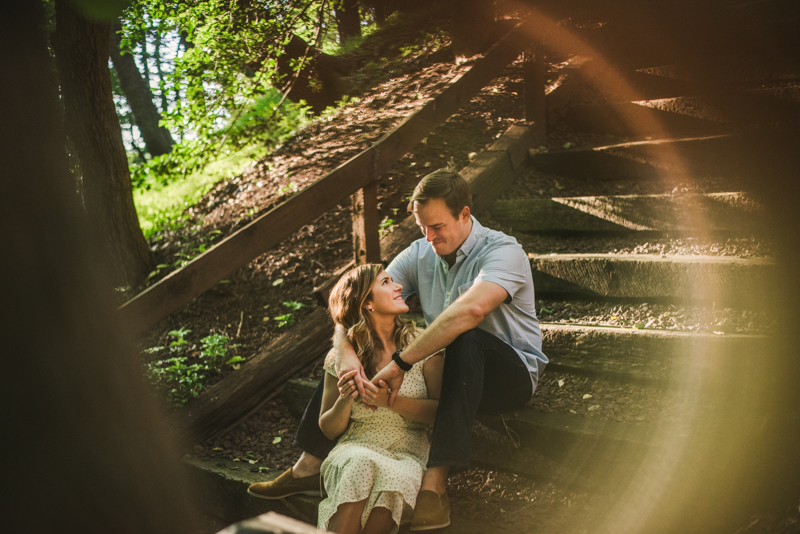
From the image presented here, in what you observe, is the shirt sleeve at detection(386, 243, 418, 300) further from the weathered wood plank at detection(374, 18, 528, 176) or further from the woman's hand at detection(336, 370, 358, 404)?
the weathered wood plank at detection(374, 18, 528, 176)

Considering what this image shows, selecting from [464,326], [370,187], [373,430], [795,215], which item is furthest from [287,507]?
[795,215]

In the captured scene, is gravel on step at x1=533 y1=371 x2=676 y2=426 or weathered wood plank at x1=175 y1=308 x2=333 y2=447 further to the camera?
weathered wood plank at x1=175 y1=308 x2=333 y2=447

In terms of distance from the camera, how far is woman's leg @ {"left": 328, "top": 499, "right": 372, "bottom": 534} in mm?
2285

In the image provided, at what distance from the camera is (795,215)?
10.4 feet

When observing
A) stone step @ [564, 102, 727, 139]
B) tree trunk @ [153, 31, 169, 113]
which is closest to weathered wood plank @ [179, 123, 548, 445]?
stone step @ [564, 102, 727, 139]

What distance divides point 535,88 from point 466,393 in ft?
11.3

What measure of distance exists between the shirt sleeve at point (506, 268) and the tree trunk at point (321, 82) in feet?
14.7

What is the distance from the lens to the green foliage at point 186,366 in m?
3.59

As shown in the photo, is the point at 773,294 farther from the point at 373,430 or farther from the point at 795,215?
the point at 373,430

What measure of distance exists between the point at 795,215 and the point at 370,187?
242 centimetres

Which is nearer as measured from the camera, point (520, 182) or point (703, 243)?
point (703, 243)

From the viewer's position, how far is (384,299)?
8.76ft

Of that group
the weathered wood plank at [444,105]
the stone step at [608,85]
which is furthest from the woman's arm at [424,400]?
the stone step at [608,85]

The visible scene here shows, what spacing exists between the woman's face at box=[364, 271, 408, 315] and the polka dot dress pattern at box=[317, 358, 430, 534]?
28 centimetres
